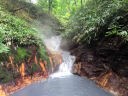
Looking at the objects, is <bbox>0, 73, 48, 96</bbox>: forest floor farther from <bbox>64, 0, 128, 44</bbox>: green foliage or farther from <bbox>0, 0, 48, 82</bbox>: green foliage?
<bbox>64, 0, 128, 44</bbox>: green foliage

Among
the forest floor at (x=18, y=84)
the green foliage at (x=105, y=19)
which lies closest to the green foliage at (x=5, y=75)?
the forest floor at (x=18, y=84)

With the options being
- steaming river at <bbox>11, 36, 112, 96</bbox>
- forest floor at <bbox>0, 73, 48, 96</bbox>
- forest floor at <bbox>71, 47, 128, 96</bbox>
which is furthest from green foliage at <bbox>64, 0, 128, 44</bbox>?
forest floor at <bbox>0, 73, 48, 96</bbox>

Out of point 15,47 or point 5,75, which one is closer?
point 5,75

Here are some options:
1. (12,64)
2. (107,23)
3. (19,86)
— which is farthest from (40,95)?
(107,23)

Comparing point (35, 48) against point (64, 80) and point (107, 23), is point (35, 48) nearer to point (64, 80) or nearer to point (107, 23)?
point (64, 80)

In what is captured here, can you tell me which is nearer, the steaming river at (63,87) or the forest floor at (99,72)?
the steaming river at (63,87)

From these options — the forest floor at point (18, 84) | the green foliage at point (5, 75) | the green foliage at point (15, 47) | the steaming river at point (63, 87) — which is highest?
the green foliage at point (15, 47)

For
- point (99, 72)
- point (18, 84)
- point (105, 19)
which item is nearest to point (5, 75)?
point (18, 84)

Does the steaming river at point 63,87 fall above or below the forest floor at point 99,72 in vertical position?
below

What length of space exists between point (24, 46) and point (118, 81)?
6149mm

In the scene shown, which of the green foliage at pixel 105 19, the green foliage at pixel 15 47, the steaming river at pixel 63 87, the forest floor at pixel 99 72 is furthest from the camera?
the green foliage at pixel 15 47

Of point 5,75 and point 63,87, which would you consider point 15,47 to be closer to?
point 5,75

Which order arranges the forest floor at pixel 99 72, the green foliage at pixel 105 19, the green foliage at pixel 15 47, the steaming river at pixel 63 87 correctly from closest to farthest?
the steaming river at pixel 63 87 → the green foliage at pixel 105 19 → the forest floor at pixel 99 72 → the green foliage at pixel 15 47

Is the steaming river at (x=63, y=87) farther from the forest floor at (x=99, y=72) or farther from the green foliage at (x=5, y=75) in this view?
the green foliage at (x=5, y=75)
